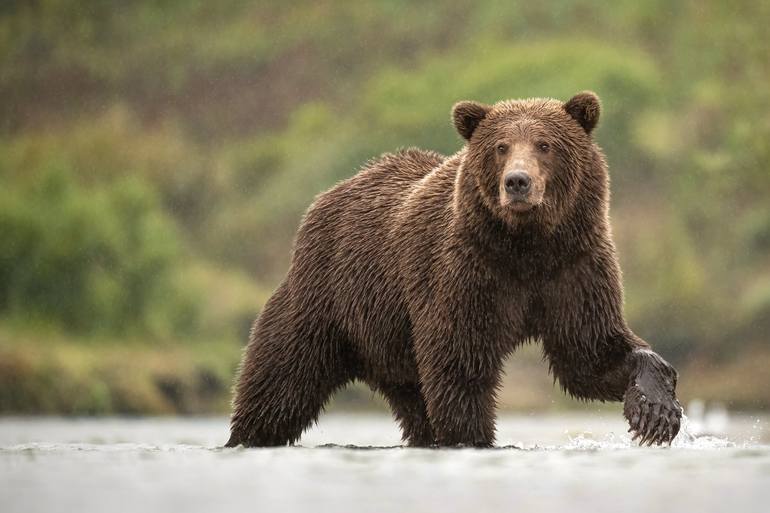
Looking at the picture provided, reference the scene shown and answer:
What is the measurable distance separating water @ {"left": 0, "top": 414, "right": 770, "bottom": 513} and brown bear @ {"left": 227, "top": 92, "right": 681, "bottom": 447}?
407 mm

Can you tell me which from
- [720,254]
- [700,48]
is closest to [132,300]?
[720,254]

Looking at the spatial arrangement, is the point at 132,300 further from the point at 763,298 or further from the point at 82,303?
the point at 763,298

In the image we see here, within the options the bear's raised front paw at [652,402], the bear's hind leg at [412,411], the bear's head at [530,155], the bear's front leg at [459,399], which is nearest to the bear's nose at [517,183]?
the bear's head at [530,155]

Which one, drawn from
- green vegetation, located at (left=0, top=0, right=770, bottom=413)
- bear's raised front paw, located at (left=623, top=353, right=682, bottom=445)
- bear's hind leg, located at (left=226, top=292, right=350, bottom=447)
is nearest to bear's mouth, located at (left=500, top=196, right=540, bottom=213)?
bear's raised front paw, located at (left=623, top=353, right=682, bottom=445)

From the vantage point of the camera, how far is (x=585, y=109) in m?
10.1

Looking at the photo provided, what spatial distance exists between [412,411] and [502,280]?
183cm

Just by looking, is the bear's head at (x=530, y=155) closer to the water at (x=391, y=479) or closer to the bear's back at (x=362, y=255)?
the bear's back at (x=362, y=255)

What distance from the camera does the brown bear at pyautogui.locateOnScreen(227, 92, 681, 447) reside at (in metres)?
9.86

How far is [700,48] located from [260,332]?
44.2 m

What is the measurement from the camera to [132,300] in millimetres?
36438

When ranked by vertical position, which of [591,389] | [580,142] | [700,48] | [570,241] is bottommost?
[591,389]

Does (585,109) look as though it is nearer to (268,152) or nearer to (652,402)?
(652,402)

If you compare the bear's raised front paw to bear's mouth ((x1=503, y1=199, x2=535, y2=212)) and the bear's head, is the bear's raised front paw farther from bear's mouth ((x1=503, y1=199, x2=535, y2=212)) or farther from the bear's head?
bear's mouth ((x1=503, y1=199, x2=535, y2=212))

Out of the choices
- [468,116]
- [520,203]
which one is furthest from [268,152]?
[520,203]
